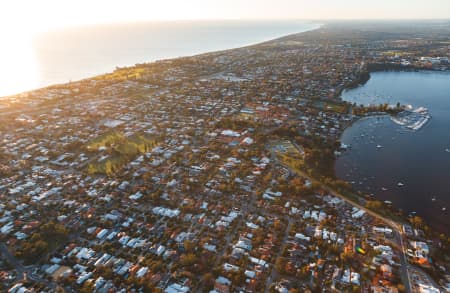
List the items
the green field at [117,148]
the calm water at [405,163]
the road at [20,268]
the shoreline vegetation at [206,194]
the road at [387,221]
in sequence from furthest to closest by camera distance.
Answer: the green field at [117,148]
the calm water at [405,163]
the shoreline vegetation at [206,194]
the road at [387,221]
the road at [20,268]

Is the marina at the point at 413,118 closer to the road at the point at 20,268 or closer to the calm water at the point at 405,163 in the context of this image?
the calm water at the point at 405,163

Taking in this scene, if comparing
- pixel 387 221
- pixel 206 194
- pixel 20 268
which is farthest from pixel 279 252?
pixel 20 268

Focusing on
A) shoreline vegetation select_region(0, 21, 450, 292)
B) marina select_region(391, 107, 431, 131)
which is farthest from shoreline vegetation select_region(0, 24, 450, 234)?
marina select_region(391, 107, 431, 131)

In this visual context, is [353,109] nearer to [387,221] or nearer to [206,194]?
[387,221]

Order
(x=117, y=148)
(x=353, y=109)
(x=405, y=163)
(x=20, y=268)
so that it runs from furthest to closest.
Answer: (x=353, y=109) < (x=117, y=148) < (x=405, y=163) < (x=20, y=268)

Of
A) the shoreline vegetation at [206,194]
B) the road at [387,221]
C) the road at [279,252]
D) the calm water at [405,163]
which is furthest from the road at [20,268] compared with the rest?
the calm water at [405,163]

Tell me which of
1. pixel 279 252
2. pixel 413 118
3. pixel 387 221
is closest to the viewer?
pixel 279 252

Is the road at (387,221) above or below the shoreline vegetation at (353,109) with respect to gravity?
below

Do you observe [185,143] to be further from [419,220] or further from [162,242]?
[419,220]

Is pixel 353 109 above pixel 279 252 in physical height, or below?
above

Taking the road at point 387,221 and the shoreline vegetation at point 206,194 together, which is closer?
the road at point 387,221
